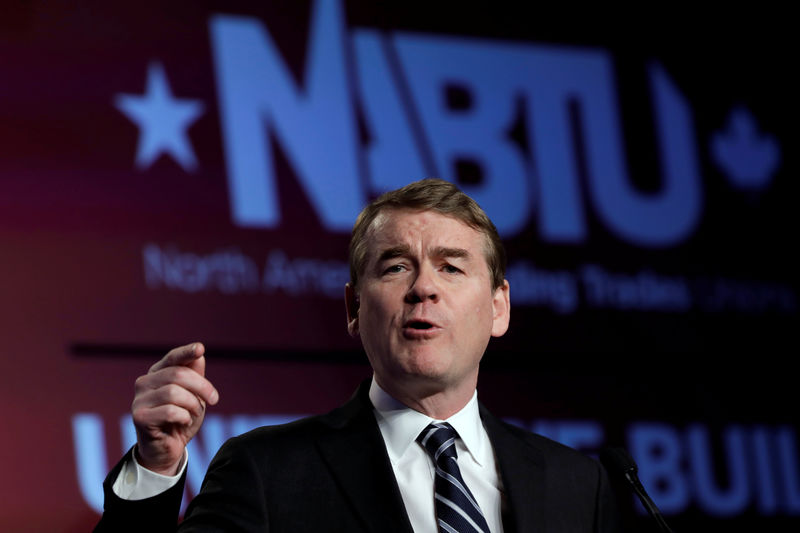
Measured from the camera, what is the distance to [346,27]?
3.86 m

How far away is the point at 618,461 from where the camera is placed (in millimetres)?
1935

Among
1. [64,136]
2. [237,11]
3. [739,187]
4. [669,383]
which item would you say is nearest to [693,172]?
[739,187]

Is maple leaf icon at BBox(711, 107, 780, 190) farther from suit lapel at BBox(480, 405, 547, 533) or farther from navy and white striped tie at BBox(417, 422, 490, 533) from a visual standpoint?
navy and white striped tie at BBox(417, 422, 490, 533)

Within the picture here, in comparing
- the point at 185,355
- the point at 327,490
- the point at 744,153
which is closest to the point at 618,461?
the point at 327,490

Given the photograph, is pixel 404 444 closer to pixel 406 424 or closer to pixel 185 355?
pixel 406 424

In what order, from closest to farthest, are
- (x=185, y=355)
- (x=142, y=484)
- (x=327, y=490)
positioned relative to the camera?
1. (x=185, y=355)
2. (x=142, y=484)
3. (x=327, y=490)

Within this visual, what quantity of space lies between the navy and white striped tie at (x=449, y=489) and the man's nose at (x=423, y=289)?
0.26 meters

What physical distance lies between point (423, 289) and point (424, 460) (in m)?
0.34

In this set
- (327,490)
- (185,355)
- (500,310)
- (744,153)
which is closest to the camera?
(185,355)

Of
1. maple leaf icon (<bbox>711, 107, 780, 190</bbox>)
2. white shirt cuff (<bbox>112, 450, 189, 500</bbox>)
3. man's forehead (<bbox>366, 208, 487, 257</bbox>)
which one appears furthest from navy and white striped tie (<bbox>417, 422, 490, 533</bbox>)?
maple leaf icon (<bbox>711, 107, 780, 190</bbox>)

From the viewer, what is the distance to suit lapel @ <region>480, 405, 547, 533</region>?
1.94 meters

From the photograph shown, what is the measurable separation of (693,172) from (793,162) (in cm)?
50

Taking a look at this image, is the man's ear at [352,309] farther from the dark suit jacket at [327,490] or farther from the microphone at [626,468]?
the microphone at [626,468]

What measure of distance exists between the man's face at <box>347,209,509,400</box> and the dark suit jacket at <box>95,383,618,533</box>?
15 centimetres
